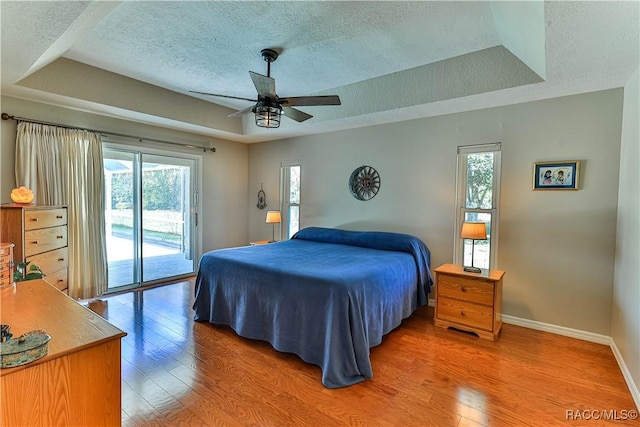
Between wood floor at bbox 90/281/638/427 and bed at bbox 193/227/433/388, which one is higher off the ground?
bed at bbox 193/227/433/388

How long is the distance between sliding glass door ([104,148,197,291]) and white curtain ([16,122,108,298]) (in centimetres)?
27

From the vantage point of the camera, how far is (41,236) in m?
3.12

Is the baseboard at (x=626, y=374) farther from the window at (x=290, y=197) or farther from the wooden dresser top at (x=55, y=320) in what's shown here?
the window at (x=290, y=197)

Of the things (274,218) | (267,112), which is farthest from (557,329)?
(274,218)

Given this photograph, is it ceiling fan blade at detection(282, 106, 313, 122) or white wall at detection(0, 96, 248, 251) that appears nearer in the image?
ceiling fan blade at detection(282, 106, 313, 122)

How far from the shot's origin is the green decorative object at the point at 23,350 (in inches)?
37.6

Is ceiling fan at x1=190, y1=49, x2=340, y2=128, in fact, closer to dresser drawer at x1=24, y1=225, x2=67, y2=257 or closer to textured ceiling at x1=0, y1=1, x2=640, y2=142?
textured ceiling at x1=0, y1=1, x2=640, y2=142

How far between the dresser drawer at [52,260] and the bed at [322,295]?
152 centimetres

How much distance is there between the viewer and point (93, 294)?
4.02 metres

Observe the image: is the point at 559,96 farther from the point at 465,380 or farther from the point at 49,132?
the point at 49,132

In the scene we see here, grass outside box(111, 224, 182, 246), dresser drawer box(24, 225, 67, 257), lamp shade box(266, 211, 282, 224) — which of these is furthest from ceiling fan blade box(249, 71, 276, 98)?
grass outside box(111, 224, 182, 246)

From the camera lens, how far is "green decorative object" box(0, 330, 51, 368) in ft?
3.14

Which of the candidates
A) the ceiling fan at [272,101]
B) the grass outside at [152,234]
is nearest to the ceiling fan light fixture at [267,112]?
the ceiling fan at [272,101]

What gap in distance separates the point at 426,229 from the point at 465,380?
1944 millimetres
